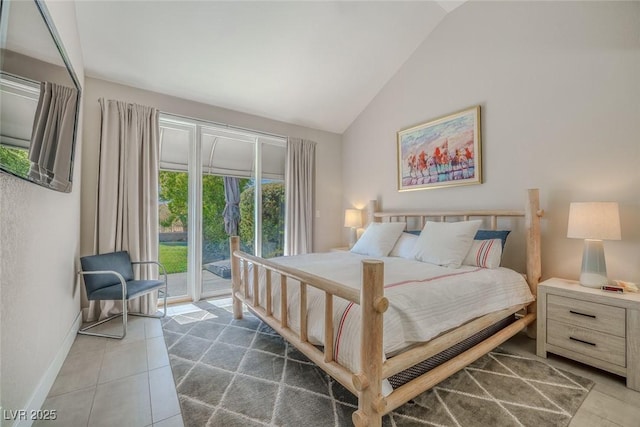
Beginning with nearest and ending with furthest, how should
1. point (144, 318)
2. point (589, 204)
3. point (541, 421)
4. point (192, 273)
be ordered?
point (541, 421), point (589, 204), point (144, 318), point (192, 273)

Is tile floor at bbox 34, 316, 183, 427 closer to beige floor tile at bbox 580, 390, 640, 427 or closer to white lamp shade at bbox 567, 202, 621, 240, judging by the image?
beige floor tile at bbox 580, 390, 640, 427

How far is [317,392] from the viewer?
165cm

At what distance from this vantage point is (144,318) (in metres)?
2.87

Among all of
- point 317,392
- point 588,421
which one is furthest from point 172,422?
point 588,421

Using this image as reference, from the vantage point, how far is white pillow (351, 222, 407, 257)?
3.05m

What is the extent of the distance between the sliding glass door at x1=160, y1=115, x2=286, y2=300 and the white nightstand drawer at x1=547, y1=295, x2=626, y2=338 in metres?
3.21

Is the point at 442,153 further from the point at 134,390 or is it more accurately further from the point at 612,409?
the point at 134,390

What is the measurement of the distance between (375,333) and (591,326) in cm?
178

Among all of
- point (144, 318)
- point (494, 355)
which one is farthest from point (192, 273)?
point (494, 355)

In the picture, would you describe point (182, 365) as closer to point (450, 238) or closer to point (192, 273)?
point (192, 273)

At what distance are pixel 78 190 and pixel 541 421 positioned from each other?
394cm

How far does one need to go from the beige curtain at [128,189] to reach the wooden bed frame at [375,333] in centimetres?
129

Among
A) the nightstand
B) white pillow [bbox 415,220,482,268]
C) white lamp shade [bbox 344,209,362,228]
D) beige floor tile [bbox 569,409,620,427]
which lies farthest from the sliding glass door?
beige floor tile [bbox 569,409,620,427]

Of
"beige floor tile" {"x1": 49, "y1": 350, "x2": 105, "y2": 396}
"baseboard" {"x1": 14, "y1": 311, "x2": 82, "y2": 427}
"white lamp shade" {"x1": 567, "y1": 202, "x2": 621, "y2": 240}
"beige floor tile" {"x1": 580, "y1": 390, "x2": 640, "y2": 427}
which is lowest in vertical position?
"beige floor tile" {"x1": 580, "y1": 390, "x2": 640, "y2": 427}
